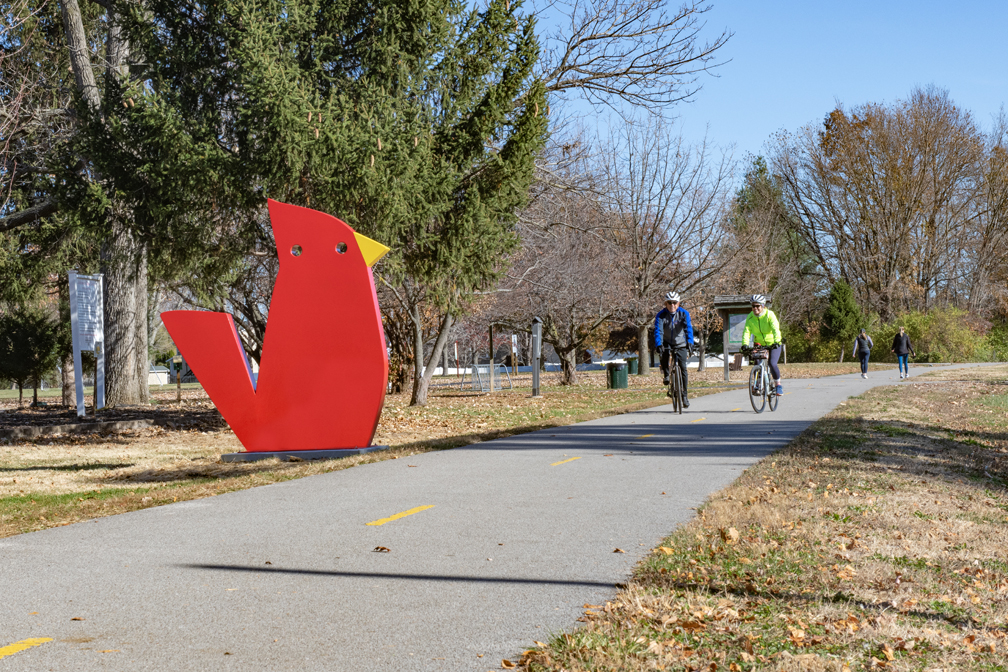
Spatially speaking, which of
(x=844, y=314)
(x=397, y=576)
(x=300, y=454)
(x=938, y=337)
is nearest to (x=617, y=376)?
(x=300, y=454)

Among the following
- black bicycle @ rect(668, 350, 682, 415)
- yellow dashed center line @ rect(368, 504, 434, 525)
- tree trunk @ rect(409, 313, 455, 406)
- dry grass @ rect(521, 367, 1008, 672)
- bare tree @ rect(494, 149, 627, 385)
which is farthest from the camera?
bare tree @ rect(494, 149, 627, 385)

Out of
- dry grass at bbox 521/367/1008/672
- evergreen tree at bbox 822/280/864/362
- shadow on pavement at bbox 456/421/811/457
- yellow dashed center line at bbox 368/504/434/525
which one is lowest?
dry grass at bbox 521/367/1008/672

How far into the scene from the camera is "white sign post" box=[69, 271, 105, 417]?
703 inches

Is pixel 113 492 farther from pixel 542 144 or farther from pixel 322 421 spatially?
pixel 542 144

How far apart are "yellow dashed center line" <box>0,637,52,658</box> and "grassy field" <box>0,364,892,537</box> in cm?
305

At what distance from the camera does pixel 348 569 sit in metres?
5.48

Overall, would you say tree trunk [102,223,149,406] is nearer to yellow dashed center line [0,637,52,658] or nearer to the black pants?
the black pants

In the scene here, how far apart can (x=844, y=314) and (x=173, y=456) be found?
159 feet

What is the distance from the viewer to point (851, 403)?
62.0 feet

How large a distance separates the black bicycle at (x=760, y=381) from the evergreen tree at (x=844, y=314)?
40.1 m

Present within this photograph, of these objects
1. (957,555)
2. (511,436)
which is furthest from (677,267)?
(957,555)

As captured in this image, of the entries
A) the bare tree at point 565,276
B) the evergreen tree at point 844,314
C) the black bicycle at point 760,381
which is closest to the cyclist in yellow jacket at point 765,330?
the black bicycle at point 760,381

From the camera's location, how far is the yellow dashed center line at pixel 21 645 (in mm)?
4003

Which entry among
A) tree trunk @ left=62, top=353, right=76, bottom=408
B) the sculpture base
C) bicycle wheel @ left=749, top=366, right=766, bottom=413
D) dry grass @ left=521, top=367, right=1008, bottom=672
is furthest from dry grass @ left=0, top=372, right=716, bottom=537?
dry grass @ left=521, top=367, right=1008, bottom=672
